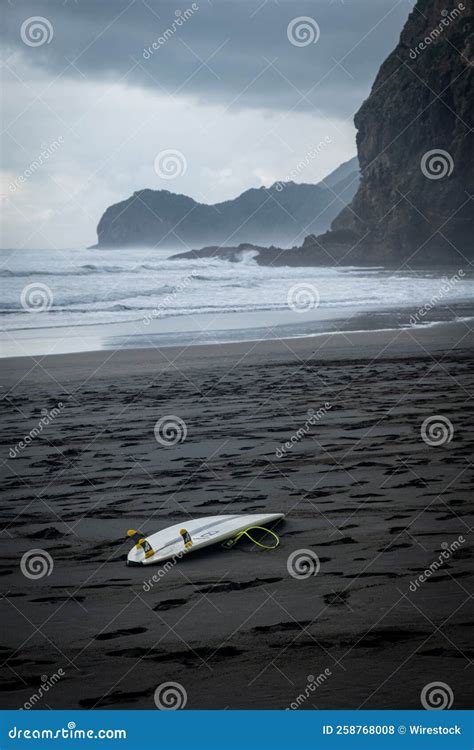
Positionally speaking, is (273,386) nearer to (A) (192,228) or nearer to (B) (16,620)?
(B) (16,620)

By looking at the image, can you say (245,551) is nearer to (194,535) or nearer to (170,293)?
(194,535)

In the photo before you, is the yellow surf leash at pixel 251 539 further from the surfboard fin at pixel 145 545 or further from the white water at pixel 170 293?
the white water at pixel 170 293

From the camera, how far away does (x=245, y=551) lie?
15.6ft

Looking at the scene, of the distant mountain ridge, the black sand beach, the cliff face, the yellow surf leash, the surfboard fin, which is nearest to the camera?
the black sand beach

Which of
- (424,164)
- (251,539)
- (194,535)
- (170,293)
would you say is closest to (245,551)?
(251,539)

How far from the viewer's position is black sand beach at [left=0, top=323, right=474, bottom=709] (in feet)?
10.7

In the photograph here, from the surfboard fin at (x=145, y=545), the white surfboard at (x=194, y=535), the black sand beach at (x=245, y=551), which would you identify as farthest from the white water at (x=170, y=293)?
the surfboard fin at (x=145, y=545)

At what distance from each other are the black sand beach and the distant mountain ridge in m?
82.4

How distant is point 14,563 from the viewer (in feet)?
15.4

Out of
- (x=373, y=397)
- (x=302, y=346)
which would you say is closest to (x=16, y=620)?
(x=373, y=397)

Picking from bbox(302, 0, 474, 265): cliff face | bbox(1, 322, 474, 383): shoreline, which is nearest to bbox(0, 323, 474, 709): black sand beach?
bbox(1, 322, 474, 383): shoreline

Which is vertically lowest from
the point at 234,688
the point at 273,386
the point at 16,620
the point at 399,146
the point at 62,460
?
the point at 16,620

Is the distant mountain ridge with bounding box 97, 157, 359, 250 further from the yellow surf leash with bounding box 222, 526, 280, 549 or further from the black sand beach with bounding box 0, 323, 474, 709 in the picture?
the yellow surf leash with bounding box 222, 526, 280, 549

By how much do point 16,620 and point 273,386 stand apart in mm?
6808
